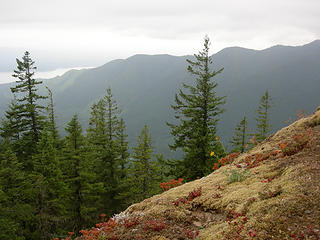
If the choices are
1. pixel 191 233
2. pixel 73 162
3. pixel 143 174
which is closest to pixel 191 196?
pixel 191 233

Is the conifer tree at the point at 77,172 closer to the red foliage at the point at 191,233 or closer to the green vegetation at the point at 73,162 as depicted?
the green vegetation at the point at 73,162

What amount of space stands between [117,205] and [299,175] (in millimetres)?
28217

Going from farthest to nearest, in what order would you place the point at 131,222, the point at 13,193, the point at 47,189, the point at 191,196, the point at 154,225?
1. the point at 47,189
2. the point at 13,193
3. the point at 191,196
4. the point at 131,222
5. the point at 154,225

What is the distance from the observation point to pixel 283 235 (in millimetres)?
4102

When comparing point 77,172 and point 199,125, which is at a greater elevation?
point 199,125

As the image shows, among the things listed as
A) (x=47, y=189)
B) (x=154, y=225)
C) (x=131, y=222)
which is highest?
(x=154, y=225)

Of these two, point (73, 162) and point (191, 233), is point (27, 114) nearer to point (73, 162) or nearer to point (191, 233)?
point (73, 162)

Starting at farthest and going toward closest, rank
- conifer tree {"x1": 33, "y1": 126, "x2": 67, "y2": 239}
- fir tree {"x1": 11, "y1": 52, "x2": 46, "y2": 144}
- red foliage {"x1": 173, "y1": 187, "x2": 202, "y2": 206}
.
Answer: fir tree {"x1": 11, "y1": 52, "x2": 46, "y2": 144}
conifer tree {"x1": 33, "y1": 126, "x2": 67, "y2": 239}
red foliage {"x1": 173, "y1": 187, "x2": 202, "y2": 206}

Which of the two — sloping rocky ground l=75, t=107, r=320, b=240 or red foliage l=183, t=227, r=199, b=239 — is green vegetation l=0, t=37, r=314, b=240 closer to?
sloping rocky ground l=75, t=107, r=320, b=240

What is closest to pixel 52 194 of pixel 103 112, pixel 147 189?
pixel 147 189

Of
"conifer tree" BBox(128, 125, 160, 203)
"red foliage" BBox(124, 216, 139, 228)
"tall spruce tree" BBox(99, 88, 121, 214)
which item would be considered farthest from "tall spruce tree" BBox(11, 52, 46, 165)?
"red foliage" BBox(124, 216, 139, 228)

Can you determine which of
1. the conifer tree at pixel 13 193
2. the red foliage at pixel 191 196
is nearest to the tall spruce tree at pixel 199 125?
the red foliage at pixel 191 196

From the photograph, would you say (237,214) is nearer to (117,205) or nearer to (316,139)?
(316,139)

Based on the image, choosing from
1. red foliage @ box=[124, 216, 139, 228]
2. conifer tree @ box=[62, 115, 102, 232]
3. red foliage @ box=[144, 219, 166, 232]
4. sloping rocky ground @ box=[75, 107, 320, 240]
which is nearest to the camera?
sloping rocky ground @ box=[75, 107, 320, 240]
